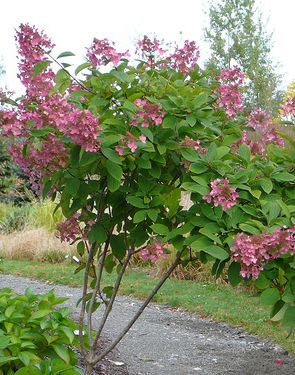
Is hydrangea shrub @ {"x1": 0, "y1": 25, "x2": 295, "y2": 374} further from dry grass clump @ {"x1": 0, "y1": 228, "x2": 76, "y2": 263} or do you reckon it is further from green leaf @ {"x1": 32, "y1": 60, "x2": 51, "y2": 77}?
dry grass clump @ {"x1": 0, "y1": 228, "x2": 76, "y2": 263}

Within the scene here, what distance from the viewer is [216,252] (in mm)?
2215

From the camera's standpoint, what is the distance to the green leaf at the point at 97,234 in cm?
284

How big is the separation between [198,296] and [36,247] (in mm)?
3890

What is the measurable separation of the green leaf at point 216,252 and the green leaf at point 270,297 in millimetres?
214

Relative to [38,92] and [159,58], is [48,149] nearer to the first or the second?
[38,92]

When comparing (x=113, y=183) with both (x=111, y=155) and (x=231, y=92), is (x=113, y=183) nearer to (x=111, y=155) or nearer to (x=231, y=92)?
(x=111, y=155)

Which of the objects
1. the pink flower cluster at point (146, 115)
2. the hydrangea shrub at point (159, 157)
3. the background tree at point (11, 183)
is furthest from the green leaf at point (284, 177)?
the background tree at point (11, 183)

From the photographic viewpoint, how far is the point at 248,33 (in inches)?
1045

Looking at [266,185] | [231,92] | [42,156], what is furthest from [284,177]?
[42,156]

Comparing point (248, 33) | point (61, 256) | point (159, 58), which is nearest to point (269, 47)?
point (248, 33)

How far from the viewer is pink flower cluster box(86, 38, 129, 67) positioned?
8.49 ft

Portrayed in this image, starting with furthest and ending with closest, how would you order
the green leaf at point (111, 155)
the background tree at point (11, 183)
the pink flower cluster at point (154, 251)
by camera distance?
the background tree at point (11, 183), the pink flower cluster at point (154, 251), the green leaf at point (111, 155)

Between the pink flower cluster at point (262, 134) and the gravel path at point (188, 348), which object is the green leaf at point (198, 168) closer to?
the pink flower cluster at point (262, 134)

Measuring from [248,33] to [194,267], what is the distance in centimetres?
2000
